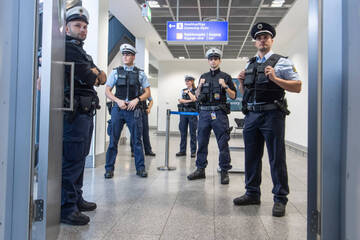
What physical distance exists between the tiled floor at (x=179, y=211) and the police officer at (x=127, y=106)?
30 centimetres

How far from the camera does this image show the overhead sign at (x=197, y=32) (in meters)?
5.46

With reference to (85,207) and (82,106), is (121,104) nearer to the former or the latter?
(82,106)

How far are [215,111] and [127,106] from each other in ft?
3.36

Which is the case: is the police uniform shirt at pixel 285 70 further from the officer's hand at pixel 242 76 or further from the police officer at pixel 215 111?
the police officer at pixel 215 111

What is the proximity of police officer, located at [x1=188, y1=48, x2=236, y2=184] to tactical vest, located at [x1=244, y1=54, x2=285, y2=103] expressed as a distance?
0.90 meters

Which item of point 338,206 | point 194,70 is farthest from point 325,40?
point 194,70

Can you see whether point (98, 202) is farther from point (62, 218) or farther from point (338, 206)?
point (338, 206)

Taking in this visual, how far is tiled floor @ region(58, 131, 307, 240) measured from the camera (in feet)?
5.88

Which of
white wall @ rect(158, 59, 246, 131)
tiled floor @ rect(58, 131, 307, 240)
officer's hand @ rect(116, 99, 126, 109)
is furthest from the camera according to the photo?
white wall @ rect(158, 59, 246, 131)

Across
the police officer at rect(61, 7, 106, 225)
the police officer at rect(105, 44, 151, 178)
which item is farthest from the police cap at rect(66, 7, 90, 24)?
the police officer at rect(105, 44, 151, 178)

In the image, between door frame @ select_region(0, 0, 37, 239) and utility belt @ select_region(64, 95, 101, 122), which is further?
utility belt @ select_region(64, 95, 101, 122)

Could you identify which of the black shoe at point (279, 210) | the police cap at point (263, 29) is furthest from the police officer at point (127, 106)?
the black shoe at point (279, 210)

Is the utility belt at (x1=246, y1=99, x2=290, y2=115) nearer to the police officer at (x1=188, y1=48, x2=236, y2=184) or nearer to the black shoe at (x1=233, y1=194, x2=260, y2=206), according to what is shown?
the black shoe at (x1=233, y1=194, x2=260, y2=206)

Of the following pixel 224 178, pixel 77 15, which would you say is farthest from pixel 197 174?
pixel 77 15
